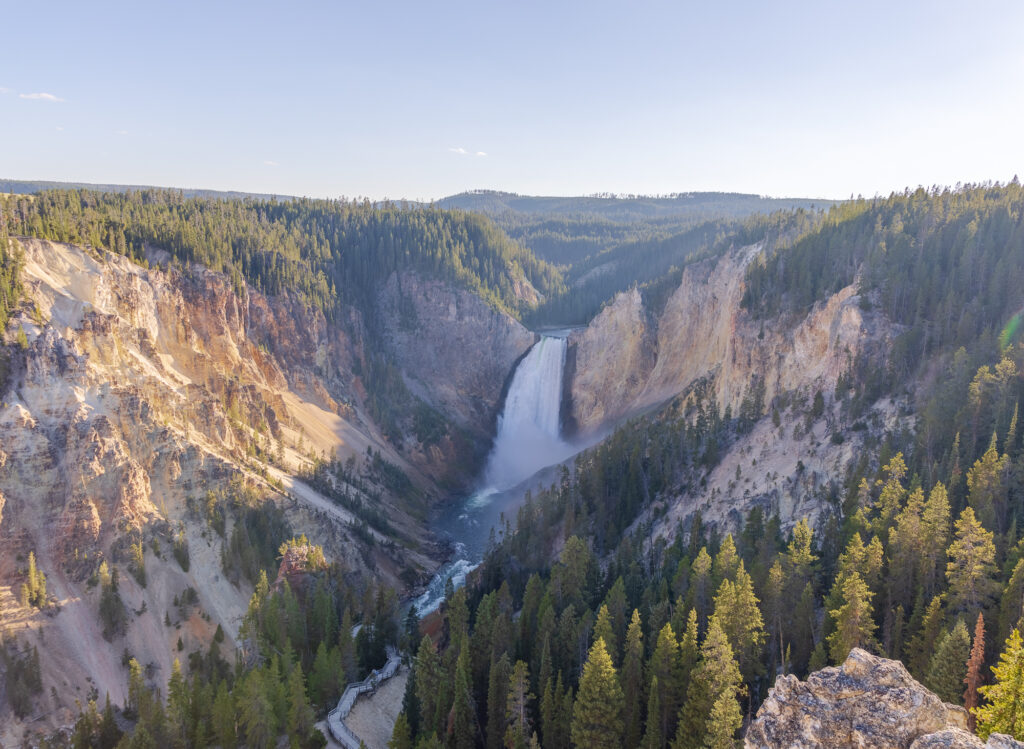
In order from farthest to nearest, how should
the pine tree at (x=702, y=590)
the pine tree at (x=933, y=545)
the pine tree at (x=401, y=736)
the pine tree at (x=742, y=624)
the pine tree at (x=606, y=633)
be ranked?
the pine tree at (x=702, y=590)
the pine tree at (x=401, y=736)
the pine tree at (x=606, y=633)
the pine tree at (x=933, y=545)
the pine tree at (x=742, y=624)

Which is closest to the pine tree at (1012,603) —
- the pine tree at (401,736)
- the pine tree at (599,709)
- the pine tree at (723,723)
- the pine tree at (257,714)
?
the pine tree at (723,723)

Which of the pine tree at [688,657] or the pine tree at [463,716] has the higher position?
the pine tree at [688,657]

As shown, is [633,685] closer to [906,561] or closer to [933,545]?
[906,561]

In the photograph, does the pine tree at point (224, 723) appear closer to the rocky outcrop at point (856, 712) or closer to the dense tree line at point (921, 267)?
the rocky outcrop at point (856, 712)

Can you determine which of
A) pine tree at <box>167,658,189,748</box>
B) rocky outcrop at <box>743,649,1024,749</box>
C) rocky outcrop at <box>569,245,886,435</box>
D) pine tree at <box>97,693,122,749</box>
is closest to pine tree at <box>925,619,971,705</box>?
rocky outcrop at <box>743,649,1024,749</box>

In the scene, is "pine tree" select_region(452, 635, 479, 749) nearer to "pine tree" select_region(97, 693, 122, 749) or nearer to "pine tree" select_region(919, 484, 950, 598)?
"pine tree" select_region(919, 484, 950, 598)

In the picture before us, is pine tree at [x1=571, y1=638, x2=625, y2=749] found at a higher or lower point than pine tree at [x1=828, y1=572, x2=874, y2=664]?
lower
